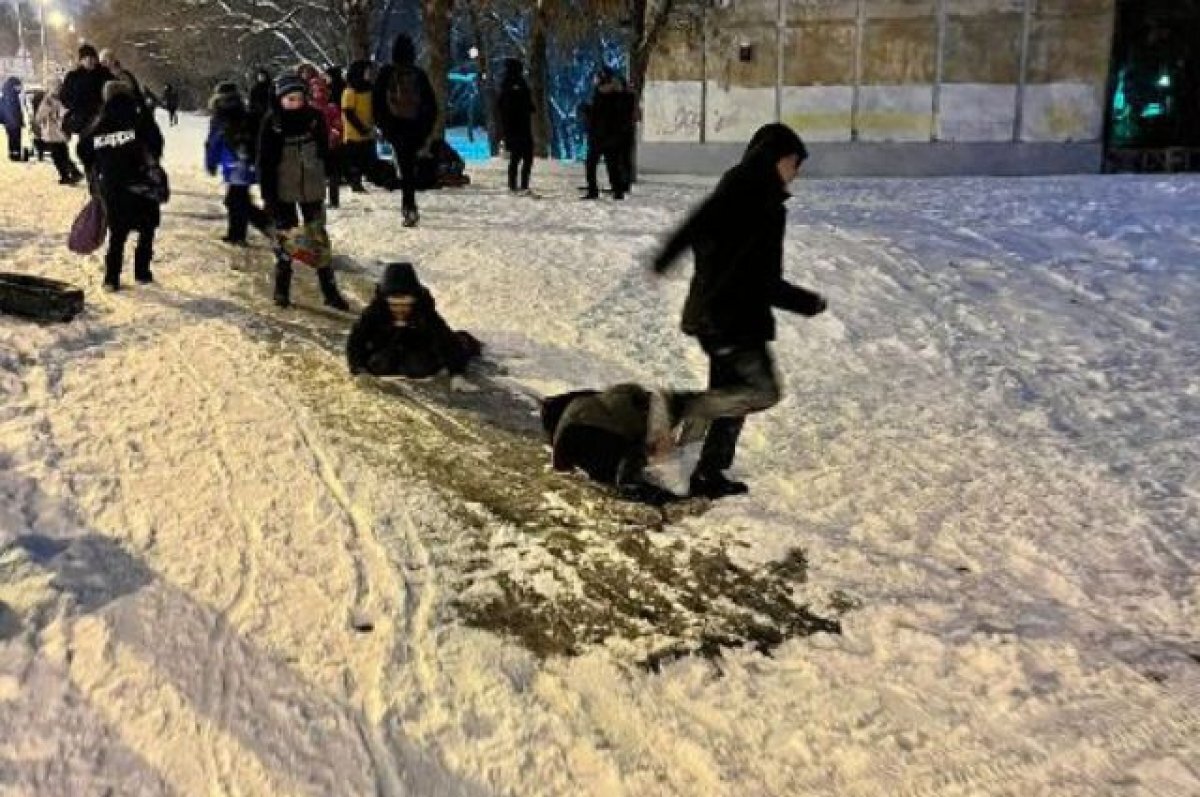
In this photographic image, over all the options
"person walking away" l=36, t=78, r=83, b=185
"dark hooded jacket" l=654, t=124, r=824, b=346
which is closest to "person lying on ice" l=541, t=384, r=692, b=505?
"dark hooded jacket" l=654, t=124, r=824, b=346

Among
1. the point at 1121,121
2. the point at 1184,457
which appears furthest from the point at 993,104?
the point at 1184,457

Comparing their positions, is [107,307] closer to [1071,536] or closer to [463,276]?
[463,276]

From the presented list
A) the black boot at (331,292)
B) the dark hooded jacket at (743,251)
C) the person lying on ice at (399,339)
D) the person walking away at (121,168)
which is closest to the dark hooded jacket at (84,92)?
the person walking away at (121,168)

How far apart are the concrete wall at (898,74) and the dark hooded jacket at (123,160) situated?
1361 cm

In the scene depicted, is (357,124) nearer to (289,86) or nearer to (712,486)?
(289,86)

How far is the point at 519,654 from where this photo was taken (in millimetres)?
4012

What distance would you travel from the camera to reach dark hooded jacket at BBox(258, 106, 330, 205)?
28.1 feet

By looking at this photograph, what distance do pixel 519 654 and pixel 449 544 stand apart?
101 centimetres

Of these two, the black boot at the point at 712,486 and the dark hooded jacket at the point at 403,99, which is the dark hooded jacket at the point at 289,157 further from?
the black boot at the point at 712,486

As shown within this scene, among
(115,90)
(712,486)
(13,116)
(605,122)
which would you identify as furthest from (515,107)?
(13,116)

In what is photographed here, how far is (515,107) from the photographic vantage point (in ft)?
48.3

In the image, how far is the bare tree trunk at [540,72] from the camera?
21672 mm

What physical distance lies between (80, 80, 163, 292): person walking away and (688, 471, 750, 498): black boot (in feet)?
18.6

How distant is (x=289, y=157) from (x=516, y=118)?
21.9 feet
